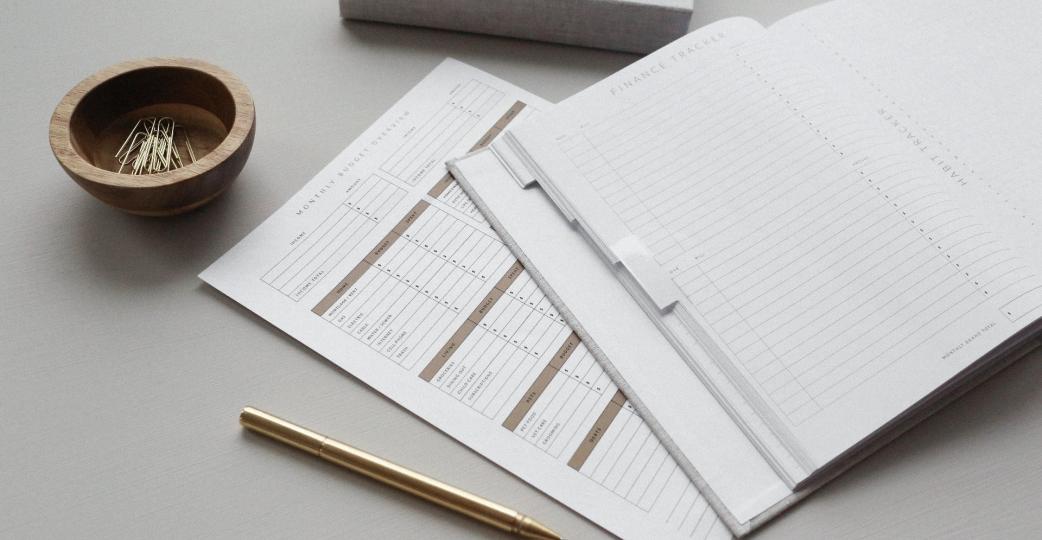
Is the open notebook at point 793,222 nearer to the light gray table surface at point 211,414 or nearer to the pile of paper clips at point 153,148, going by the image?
the light gray table surface at point 211,414

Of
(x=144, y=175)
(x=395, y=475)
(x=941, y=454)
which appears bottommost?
(x=941, y=454)

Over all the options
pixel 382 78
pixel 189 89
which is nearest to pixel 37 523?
pixel 189 89

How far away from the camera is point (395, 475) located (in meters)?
0.52

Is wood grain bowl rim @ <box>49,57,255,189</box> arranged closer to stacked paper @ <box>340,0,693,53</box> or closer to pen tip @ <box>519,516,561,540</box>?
stacked paper @ <box>340,0,693,53</box>

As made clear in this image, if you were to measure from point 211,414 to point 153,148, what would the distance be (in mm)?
→ 223

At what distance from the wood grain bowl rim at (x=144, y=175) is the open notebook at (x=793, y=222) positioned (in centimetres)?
18

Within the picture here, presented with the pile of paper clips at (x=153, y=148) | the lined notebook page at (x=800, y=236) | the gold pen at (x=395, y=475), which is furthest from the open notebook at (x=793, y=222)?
the pile of paper clips at (x=153, y=148)

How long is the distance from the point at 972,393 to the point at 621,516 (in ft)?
0.87

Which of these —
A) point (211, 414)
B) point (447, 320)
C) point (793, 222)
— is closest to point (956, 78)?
point (793, 222)

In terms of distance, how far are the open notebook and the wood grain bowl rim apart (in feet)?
0.57

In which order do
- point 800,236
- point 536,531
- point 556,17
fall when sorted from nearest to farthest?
point 536,531 < point 800,236 < point 556,17

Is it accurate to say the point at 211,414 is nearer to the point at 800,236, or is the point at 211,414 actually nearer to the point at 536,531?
the point at 536,531

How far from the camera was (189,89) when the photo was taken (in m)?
0.65

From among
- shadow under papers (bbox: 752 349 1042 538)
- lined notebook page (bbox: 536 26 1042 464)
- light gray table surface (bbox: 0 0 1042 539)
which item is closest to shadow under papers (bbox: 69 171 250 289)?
light gray table surface (bbox: 0 0 1042 539)
